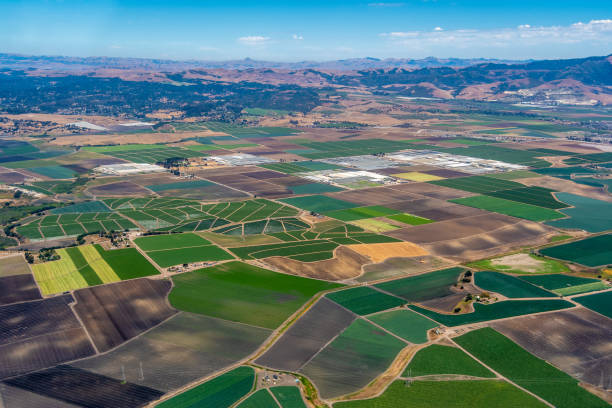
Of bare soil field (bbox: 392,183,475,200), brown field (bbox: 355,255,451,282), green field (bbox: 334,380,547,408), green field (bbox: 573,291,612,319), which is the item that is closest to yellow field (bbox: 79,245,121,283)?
brown field (bbox: 355,255,451,282)

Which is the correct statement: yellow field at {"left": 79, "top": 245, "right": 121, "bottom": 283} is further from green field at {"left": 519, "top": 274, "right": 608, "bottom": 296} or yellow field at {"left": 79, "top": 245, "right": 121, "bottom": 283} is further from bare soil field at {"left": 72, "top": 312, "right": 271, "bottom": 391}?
green field at {"left": 519, "top": 274, "right": 608, "bottom": 296}

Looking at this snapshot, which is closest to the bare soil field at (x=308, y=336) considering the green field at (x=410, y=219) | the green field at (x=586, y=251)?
the green field at (x=410, y=219)

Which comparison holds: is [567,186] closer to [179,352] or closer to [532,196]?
[532,196]

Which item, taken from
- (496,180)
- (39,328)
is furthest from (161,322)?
(496,180)

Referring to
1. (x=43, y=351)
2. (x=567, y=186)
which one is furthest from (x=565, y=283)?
(x=43, y=351)

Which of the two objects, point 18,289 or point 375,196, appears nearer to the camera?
point 18,289

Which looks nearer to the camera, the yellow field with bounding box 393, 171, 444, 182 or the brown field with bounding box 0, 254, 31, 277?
the brown field with bounding box 0, 254, 31, 277

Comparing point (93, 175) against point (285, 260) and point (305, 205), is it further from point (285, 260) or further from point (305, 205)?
point (285, 260)
